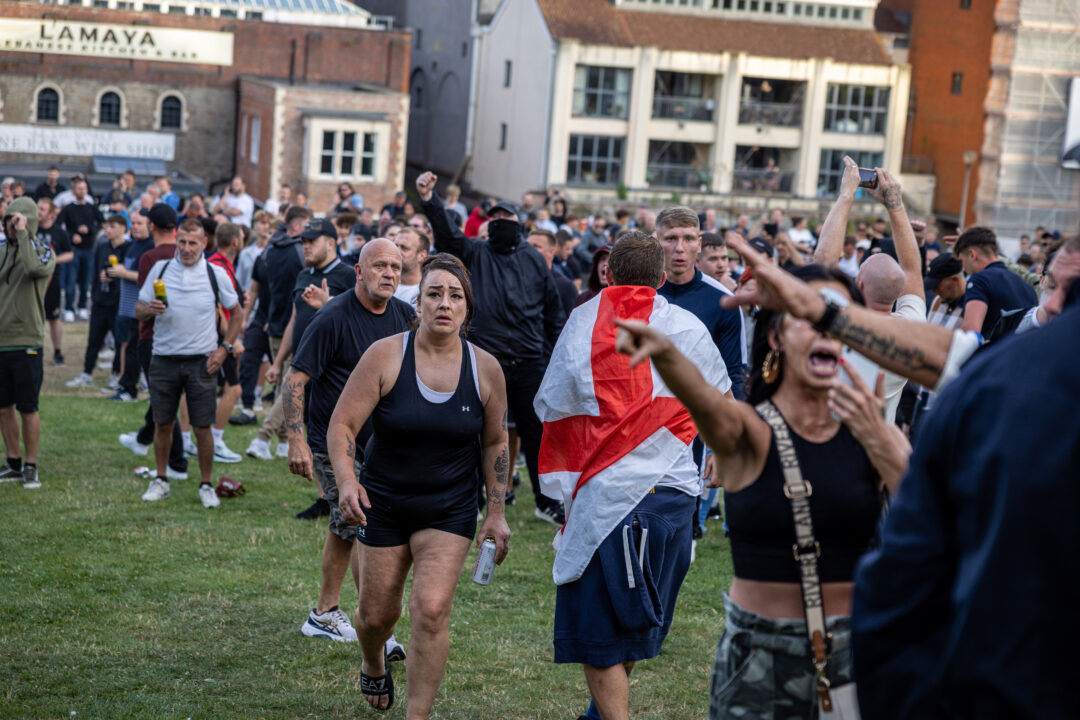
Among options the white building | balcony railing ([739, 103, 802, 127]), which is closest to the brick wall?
the white building

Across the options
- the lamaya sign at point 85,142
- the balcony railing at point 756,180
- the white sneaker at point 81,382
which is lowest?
the white sneaker at point 81,382

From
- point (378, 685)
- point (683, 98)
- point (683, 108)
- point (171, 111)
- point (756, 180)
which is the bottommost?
point (378, 685)

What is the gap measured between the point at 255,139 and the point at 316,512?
39324mm

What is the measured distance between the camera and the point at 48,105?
46156 mm

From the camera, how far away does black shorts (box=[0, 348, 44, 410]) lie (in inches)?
374

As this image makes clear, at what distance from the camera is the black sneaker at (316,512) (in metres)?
9.39

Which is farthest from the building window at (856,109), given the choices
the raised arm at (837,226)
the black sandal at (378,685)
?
the black sandal at (378,685)

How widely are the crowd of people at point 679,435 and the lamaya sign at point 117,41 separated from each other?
39.3 metres

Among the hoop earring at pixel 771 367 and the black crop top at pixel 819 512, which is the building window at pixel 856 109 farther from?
the black crop top at pixel 819 512

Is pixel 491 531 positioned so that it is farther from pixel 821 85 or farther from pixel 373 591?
pixel 821 85

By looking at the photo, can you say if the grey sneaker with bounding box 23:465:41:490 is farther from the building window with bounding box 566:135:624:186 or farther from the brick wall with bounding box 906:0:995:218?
the brick wall with bounding box 906:0:995:218

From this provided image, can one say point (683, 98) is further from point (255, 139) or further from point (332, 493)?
point (332, 493)

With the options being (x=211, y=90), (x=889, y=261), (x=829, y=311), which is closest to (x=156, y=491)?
(x=889, y=261)

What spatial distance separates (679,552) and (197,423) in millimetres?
5311
